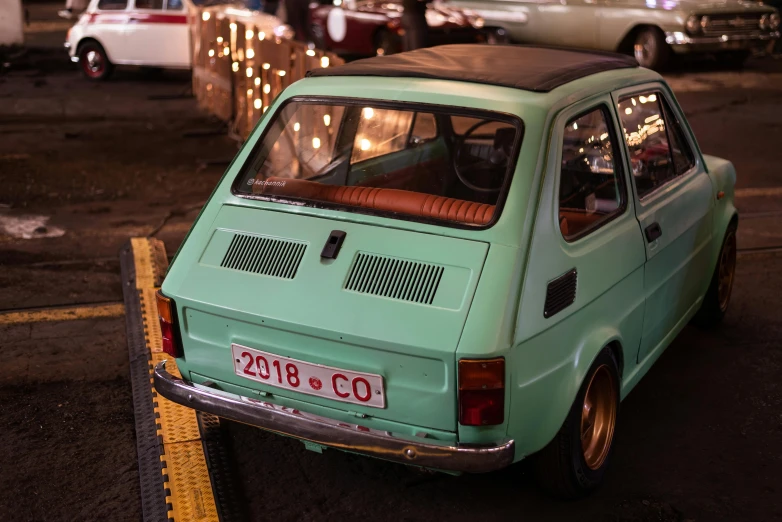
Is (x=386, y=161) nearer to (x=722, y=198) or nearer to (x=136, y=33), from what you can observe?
(x=722, y=198)

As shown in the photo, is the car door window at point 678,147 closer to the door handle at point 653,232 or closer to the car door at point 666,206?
the car door at point 666,206

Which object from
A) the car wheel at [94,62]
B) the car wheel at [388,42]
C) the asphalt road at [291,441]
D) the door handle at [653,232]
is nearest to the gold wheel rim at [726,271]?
the asphalt road at [291,441]

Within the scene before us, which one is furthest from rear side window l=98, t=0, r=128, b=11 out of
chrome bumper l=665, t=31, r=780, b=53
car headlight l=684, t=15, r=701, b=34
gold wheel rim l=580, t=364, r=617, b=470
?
gold wheel rim l=580, t=364, r=617, b=470

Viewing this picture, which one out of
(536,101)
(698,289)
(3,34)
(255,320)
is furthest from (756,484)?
(3,34)

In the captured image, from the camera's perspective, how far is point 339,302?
324 centimetres

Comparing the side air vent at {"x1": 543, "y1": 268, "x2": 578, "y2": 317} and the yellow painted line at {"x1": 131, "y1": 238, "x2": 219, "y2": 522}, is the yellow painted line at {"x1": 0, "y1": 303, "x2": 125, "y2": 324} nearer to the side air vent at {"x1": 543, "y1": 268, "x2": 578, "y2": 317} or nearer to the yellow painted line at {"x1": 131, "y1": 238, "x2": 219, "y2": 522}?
the yellow painted line at {"x1": 131, "y1": 238, "x2": 219, "y2": 522}

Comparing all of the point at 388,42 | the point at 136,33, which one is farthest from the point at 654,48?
the point at 136,33

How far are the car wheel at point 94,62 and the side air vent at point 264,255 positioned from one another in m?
13.3

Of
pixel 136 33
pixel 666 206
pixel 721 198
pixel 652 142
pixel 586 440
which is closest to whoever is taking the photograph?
pixel 586 440

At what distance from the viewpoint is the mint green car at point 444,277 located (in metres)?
3.08

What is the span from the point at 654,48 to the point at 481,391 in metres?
13.2

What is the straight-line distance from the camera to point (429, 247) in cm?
329

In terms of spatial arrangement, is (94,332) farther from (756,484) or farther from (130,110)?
(130,110)

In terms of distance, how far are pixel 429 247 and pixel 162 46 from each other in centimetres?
1304
